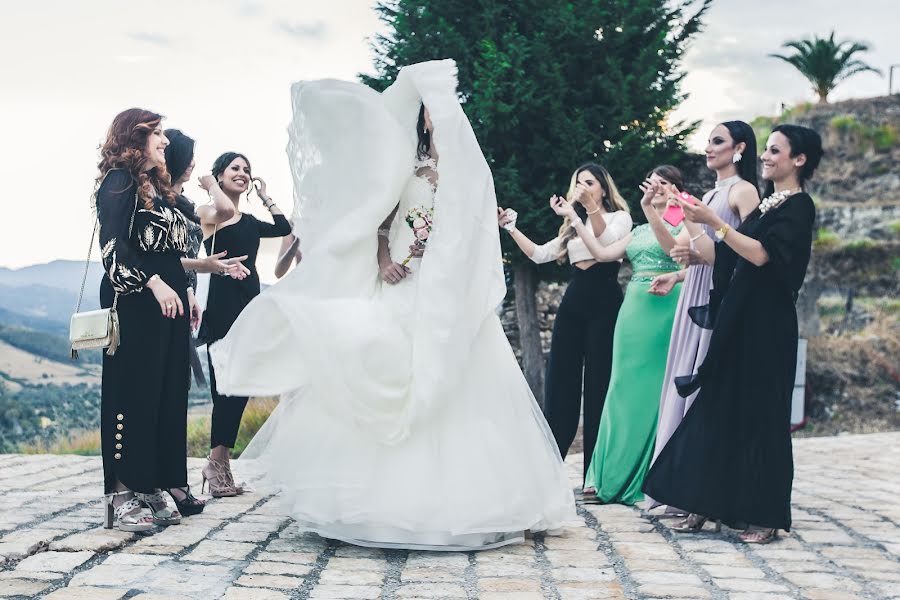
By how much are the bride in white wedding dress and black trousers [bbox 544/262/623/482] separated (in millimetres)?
1672

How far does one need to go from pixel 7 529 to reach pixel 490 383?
2673mm

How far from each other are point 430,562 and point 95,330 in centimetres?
204

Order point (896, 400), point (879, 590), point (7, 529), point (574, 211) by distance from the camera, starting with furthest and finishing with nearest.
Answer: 1. point (896, 400)
2. point (574, 211)
3. point (7, 529)
4. point (879, 590)

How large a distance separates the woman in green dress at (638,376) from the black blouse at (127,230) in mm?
2982

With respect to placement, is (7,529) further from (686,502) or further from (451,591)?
(686,502)

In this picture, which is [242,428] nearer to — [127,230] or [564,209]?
[564,209]

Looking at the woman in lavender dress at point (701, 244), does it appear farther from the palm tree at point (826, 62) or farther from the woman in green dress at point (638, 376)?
the palm tree at point (826, 62)

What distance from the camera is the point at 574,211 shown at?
6.16m

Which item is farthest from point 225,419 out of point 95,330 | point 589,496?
point 589,496

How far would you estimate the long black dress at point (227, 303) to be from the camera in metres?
5.82

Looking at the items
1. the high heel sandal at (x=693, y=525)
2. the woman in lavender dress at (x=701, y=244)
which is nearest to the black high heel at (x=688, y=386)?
the woman in lavender dress at (x=701, y=244)

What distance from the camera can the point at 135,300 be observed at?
4.68 metres

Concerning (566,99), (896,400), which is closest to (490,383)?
(566,99)

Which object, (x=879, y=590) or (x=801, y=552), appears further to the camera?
(x=801, y=552)
